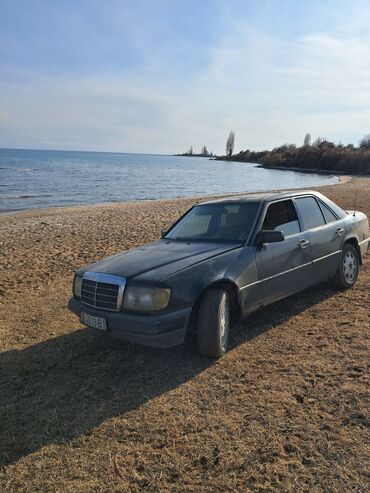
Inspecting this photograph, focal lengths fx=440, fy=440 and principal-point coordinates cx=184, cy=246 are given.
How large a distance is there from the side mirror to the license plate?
185 cm

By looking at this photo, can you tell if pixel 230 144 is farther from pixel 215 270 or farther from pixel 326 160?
pixel 215 270

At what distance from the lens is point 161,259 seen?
14.5 ft

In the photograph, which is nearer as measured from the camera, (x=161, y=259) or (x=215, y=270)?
(x=215, y=270)

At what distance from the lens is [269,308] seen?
222 inches

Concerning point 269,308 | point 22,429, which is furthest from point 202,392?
point 269,308

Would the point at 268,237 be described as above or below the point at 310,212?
below

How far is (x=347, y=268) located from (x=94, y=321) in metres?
3.85

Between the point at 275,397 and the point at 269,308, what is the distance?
2.23 metres

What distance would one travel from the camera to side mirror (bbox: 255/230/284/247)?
4.70 meters

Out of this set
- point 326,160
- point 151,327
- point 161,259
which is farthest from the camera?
point 326,160

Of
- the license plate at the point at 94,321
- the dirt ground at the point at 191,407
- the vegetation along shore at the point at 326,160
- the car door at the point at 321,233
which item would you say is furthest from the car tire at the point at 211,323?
the vegetation along shore at the point at 326,160

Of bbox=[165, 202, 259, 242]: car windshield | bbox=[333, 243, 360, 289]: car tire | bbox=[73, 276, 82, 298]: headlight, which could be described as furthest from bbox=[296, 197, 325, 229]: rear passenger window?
bbox=[73, 276, 82, 298]: headlight

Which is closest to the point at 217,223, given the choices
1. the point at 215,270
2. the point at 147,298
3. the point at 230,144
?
the point at 215,270

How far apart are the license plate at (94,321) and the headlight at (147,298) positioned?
293mm
